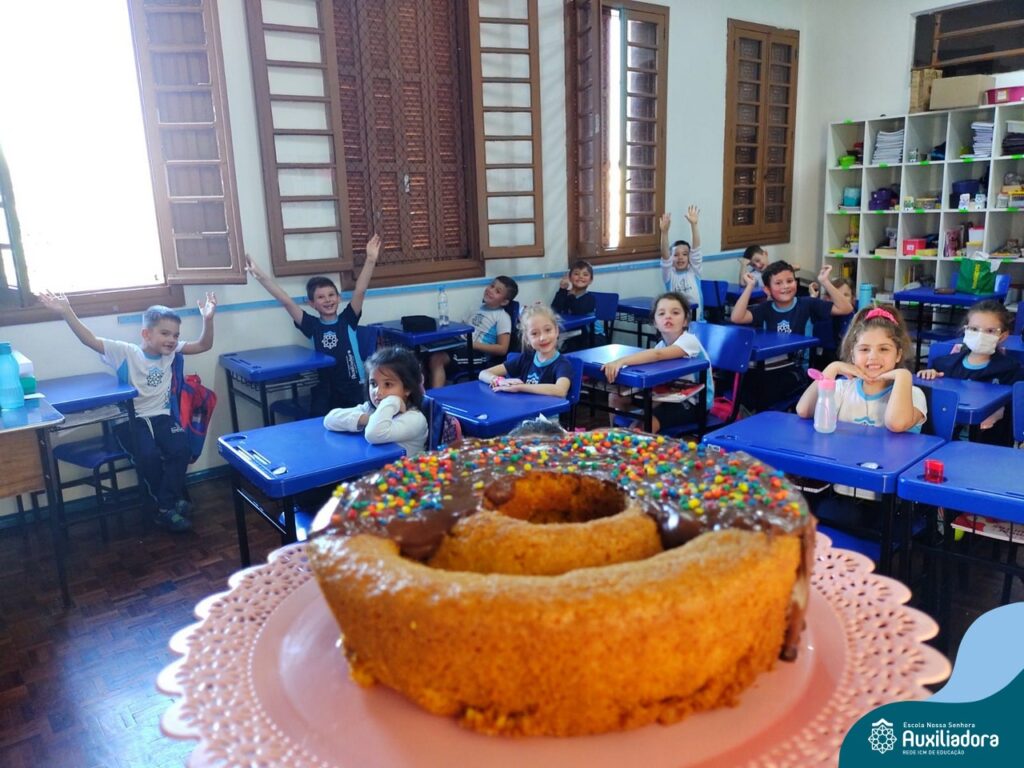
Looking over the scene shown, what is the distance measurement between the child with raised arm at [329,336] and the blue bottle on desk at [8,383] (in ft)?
5.16

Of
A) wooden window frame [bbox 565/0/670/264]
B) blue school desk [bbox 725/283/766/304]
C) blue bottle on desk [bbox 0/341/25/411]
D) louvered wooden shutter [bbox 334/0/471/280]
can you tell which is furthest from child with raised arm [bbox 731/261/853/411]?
blue bottle on desk [bbox 0/341/25/411]

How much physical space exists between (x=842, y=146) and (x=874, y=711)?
717 centimetres

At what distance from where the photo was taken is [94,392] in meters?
3.38

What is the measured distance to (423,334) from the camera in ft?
14.7

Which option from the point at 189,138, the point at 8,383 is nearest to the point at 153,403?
the point at 8,383

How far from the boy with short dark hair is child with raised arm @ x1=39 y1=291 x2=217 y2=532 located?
1.66m

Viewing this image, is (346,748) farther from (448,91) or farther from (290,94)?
(448,91)

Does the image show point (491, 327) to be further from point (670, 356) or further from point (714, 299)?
point (714, 299)

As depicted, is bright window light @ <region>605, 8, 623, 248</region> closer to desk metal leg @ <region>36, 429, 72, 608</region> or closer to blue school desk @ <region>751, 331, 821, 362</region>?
blue school desk @ <region>751, 331, 821, 362</region>

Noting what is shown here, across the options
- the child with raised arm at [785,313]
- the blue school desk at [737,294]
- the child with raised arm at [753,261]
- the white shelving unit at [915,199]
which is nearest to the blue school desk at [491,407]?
the child with raised arm at [785,313]

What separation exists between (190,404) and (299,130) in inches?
67.3

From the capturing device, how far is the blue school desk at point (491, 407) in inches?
107

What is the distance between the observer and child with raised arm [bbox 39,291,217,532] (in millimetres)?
3621

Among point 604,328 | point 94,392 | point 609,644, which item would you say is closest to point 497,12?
point 604,328
